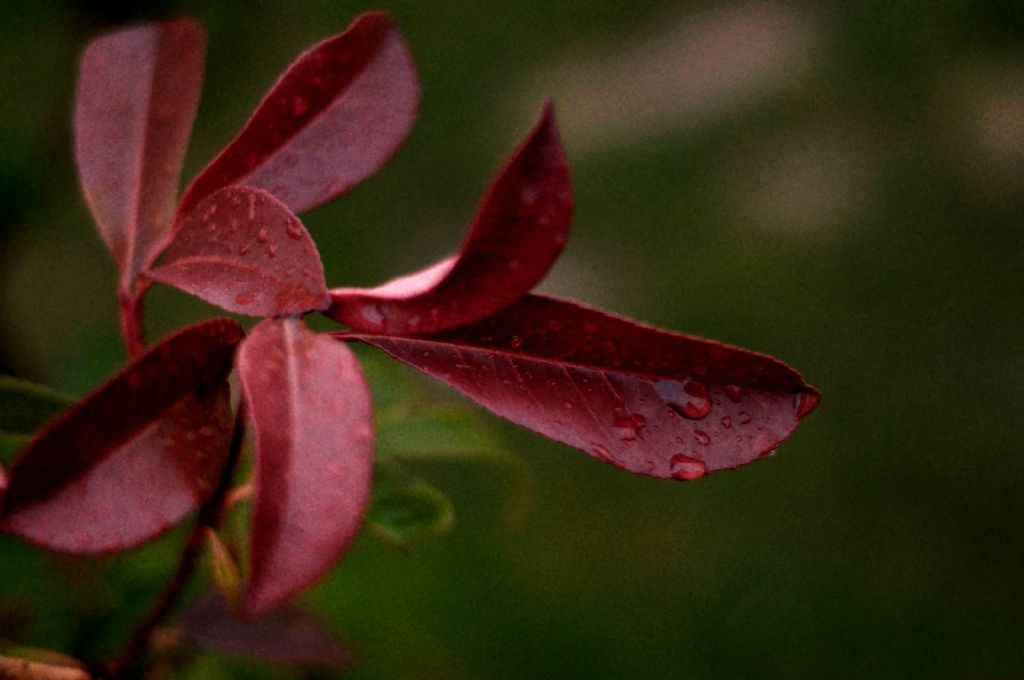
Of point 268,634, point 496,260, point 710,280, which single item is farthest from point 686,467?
point 710,280

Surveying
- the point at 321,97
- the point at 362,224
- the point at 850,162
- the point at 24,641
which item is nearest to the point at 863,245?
the point at 850,162

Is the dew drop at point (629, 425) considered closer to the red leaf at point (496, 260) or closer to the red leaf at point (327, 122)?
the red leaf at point (496, 260)

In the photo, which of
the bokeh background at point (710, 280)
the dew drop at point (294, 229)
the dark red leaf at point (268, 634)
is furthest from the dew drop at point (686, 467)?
the bokeh background at point (710, 280)

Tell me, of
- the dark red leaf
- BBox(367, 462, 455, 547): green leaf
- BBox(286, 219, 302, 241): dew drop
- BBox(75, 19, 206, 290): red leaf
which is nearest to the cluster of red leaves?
BBox(286, 219, 302, 241): dew drop

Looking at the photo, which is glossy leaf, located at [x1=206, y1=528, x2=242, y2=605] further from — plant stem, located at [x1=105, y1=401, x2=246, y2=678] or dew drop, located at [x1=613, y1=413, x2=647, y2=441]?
dew drop, located at [x1=613, y1=413, x2=647, y2=441]

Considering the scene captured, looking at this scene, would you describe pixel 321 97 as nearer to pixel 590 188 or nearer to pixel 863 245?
pixel 590 188

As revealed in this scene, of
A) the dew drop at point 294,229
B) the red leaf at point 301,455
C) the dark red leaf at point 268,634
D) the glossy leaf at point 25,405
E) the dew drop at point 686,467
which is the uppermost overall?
the dew drop at point 294,229
